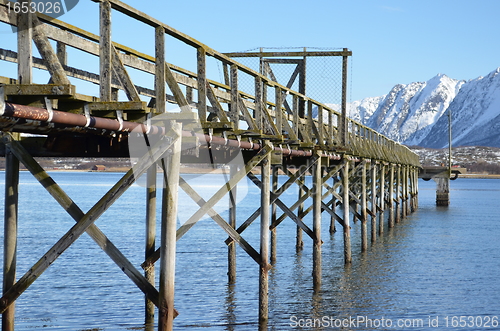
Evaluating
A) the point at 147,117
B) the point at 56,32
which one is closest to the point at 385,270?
the point at 147,117

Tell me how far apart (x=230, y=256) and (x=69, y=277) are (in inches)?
184

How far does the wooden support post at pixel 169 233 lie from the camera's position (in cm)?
773

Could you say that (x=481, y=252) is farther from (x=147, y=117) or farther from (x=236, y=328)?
(x=147, y=117)

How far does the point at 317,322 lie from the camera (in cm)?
1228

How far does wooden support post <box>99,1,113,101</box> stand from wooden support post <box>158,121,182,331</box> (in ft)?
4.16

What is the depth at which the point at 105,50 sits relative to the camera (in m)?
6.68

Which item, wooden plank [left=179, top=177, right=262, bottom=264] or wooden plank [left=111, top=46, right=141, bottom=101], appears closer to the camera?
wooden plank [left=111, top=46, right=141, bottom=101]

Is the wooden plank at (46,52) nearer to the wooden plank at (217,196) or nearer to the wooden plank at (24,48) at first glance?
the wooden plank at (24,48)

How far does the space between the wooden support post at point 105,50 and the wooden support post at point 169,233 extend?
4.16ft

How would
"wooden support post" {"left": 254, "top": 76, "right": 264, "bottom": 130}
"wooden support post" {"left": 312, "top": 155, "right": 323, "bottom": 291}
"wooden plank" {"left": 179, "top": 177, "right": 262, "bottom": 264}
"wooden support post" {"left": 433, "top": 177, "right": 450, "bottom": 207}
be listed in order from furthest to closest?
1. "wooden support post" {"left": 433, "top": 177, "right": 450, "bottom": 207}
2. "wooden support post" {"left": 312, "top": 155, "right": 323, "bottom": 291}
3. "wooden support post" {"left": 254, "top": 76, "right": 264, "bottom": 130}
4. "wooden plank" {"left": 179, "top": 177, "right": 262, "bottom": 264}

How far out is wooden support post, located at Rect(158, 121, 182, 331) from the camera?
25.4ft
